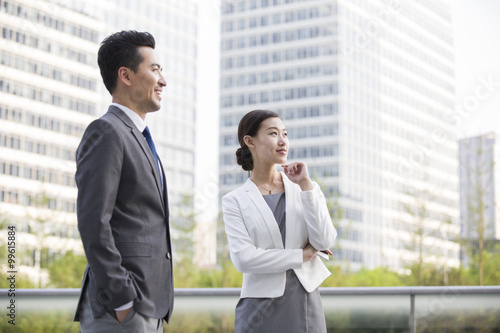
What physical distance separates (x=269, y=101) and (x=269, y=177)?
192 ft

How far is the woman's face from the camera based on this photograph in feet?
7.14

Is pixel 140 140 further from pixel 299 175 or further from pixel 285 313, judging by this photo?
pixel 285 313

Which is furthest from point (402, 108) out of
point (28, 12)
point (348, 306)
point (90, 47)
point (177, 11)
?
point (348, 306)

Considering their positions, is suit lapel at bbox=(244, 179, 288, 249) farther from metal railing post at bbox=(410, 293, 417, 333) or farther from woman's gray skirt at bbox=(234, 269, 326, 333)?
metal railing post at bbox=(410, 293, 417, 333)

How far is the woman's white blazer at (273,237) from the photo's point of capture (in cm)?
201

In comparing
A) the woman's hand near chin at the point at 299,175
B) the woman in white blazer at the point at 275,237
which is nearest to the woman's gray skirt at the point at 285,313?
the woman in white blazer at the point at 275,237

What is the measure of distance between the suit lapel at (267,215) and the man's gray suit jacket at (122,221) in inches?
16.7

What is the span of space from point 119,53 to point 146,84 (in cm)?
12

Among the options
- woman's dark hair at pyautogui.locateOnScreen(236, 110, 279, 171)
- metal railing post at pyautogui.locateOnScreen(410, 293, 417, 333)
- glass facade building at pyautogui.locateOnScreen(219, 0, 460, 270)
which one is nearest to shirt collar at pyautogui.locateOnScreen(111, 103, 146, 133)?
woman's dark hair at pyautogui.locateOnScreen(236, 110, 279, 171)

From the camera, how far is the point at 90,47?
50562 mm

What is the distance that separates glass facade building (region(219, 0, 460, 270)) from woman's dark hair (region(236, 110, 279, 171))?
176 feet

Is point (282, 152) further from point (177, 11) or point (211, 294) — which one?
point (177, 11)

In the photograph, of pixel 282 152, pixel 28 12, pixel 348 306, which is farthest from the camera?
pixel 28 12

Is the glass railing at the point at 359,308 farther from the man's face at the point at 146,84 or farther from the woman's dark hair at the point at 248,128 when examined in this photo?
the man's face at the point at 146,84
